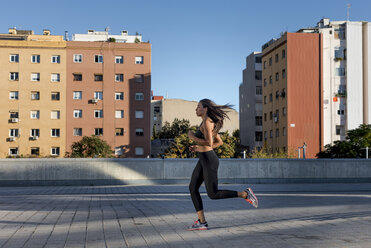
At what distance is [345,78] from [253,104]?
18436 millimetres

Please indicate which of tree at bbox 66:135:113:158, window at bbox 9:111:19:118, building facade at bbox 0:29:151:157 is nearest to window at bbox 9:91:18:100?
building facade at bbox 0:29:151:157

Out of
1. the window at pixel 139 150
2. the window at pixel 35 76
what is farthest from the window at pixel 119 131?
the window at pixel 35 76

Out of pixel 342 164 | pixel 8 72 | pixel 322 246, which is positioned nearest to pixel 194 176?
pixel 322 246

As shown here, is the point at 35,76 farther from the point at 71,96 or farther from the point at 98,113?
the point at 98,113

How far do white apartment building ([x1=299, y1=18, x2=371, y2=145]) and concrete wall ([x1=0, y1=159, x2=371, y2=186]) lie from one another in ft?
141

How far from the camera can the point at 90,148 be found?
204 ft

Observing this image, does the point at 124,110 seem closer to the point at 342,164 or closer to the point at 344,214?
the point at 342,164

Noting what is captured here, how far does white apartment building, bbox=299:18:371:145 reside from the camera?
2584 inches

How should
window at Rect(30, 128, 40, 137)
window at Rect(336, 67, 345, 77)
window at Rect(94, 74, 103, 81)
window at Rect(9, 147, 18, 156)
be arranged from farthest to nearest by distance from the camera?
1. window at Rect(94, 74, 103, 81)
2. window at Rect(30, 128, 40, 137)
3. window at Rect(9, 147, 18, 156)
4. window at Rect(336, 67, 345, 77)

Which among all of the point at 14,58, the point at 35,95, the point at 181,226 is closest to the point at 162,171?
the point at 181,226

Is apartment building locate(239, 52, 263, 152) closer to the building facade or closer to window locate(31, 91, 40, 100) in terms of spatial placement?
the building facade

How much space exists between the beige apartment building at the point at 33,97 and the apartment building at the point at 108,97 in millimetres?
1355

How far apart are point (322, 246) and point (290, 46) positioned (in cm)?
6249

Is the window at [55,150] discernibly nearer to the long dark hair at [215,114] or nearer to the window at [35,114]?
the window at [35,114]
